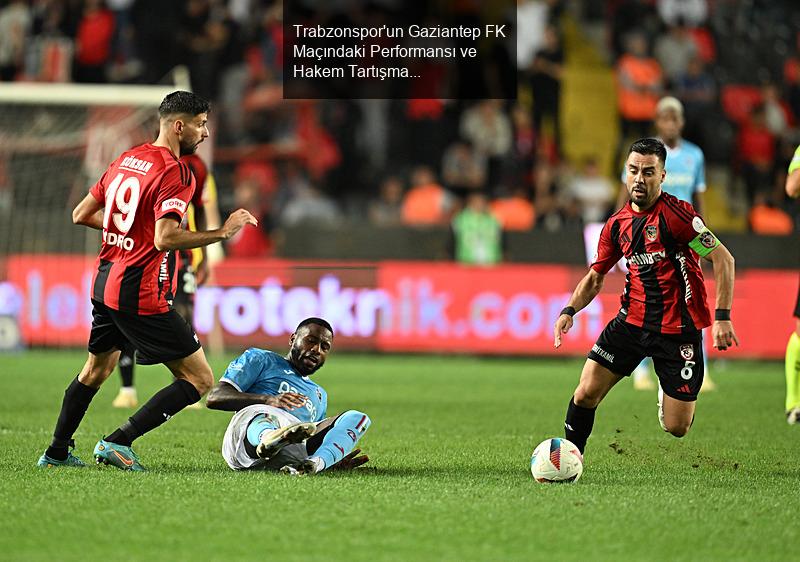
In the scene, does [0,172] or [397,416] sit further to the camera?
[0,172]

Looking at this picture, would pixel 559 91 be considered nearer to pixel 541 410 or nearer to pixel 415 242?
pixel 415 242

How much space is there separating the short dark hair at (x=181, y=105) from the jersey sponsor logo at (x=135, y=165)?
27cm

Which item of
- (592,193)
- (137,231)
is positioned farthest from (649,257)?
(592,193)

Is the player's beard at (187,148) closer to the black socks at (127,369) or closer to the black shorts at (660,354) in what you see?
the black shorts at (660,354)

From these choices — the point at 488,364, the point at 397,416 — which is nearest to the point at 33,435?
the point at 397,416

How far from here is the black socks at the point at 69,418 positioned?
7023 millimetres

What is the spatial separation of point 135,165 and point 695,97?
14.4m

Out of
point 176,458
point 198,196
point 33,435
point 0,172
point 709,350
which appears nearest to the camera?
point 176,458

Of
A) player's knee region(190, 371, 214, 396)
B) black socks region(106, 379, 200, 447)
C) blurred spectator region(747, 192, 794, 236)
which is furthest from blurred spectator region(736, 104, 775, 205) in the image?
black socks region(106, 379, 200, 447)

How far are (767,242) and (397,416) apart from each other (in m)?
7.98

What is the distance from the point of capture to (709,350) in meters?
15.8

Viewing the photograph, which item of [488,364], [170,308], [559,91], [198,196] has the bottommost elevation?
[488,364]

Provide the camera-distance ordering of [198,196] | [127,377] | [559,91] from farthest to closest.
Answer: [559,91]
[127,377]
[198,196]

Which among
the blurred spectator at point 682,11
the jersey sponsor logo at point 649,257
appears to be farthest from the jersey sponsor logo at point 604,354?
the blurred spectator at point 682,11
